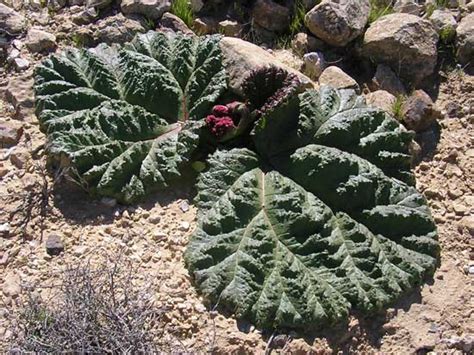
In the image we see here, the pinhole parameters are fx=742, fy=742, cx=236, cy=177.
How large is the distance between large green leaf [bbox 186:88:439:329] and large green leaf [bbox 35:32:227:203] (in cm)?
32

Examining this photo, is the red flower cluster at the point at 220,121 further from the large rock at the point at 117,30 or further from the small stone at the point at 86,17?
the small stone at the point at 86,17

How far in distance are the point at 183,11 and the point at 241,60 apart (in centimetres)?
79

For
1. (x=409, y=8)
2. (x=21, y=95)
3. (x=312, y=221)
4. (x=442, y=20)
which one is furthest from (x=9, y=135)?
(x=442, y=20)

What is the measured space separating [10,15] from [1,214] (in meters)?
1.54

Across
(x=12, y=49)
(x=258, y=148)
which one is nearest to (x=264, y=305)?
(x=258, y=148)

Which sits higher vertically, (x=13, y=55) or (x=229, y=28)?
(x=229, y=28)

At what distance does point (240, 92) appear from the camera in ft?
14.1

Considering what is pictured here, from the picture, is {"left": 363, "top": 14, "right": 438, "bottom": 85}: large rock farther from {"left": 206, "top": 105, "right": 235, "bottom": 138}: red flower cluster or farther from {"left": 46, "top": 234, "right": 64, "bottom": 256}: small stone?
{"left": 46, "top": 234, "right": 64, "bottom": 256}: small stone

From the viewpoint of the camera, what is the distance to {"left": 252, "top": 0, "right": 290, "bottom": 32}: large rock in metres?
4.96

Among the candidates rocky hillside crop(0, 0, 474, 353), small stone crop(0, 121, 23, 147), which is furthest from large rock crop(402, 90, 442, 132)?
small stone crop(0, 121, 23, 147)

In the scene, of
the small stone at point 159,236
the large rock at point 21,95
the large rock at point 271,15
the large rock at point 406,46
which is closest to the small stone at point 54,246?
the small stone at point 159,236

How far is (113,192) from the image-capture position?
4000 millimetres

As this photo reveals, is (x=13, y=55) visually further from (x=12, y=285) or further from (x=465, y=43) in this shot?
(x=465, y=43)

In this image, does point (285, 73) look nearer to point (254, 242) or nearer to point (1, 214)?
Answer: point (254, 242)
